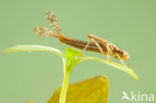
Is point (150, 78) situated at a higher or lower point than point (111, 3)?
lower

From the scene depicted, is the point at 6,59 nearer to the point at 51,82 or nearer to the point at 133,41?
the point at 51,82

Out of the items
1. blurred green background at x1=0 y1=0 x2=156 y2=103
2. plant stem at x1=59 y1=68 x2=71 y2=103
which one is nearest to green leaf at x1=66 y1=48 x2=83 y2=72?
plant stem at x1=59 y1=68 x2=71 y2=103

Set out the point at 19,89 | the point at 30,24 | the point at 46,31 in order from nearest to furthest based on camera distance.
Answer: the point at 46,31 < the point at 19,89 < the point at 30,24

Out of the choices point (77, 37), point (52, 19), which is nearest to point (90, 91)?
point (52, 19)

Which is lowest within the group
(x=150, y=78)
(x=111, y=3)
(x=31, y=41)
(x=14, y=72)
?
(x=150, y=78)

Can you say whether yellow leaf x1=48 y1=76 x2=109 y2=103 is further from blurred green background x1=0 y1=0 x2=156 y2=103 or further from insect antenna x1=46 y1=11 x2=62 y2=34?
blurred green background x1=0 y1=0 x2=156 y2=103

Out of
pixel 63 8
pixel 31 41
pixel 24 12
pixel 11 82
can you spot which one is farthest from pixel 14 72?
pixel 63 8

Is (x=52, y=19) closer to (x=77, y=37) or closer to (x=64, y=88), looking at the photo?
(x=64, y=88)

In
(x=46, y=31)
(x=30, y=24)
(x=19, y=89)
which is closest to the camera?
(x=46, y=31)

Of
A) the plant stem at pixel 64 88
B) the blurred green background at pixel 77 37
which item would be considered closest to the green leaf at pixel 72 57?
the plant stem at pixel 64 88
